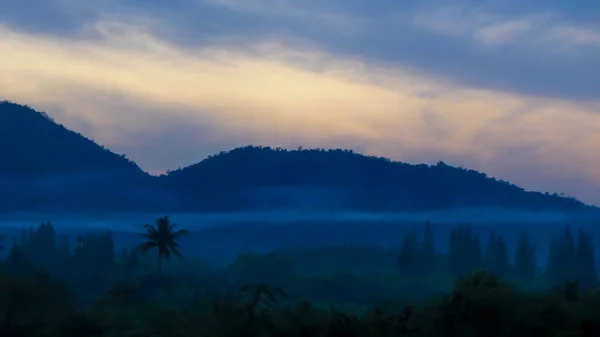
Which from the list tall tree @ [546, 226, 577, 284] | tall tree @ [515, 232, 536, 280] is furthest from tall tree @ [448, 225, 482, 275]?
tall tree @ [546, 226, 577, 284]

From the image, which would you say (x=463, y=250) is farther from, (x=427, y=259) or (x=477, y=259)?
(x=427, y=259)

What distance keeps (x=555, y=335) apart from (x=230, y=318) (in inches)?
563

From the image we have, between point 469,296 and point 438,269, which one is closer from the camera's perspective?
point 469,296

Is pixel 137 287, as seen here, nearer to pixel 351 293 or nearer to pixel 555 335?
pixel 351 293

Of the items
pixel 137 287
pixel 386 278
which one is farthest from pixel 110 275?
pixel 386 278

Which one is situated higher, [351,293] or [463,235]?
[463,235]

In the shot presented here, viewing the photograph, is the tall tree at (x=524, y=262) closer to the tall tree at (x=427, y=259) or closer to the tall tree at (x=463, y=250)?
the tall tree at (x=463, y=250)

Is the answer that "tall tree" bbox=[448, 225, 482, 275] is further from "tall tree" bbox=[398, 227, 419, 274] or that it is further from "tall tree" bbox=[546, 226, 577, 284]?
"tall tree" bbox=[546, 226, 577, 284]

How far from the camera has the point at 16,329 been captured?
37656 millimetres

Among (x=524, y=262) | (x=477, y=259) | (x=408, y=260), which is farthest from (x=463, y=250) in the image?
(x=524, y=262)

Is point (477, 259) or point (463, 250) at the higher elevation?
point (463, 250)

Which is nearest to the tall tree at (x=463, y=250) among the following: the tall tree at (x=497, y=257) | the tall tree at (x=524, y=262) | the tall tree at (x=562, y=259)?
the tall tree at (x=497, y=257)

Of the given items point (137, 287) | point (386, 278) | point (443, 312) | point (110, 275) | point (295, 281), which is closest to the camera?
point (443, 312)

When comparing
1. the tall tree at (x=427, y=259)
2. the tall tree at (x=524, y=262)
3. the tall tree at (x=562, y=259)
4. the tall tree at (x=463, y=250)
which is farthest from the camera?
the tall tree at (x=524, y=262)
